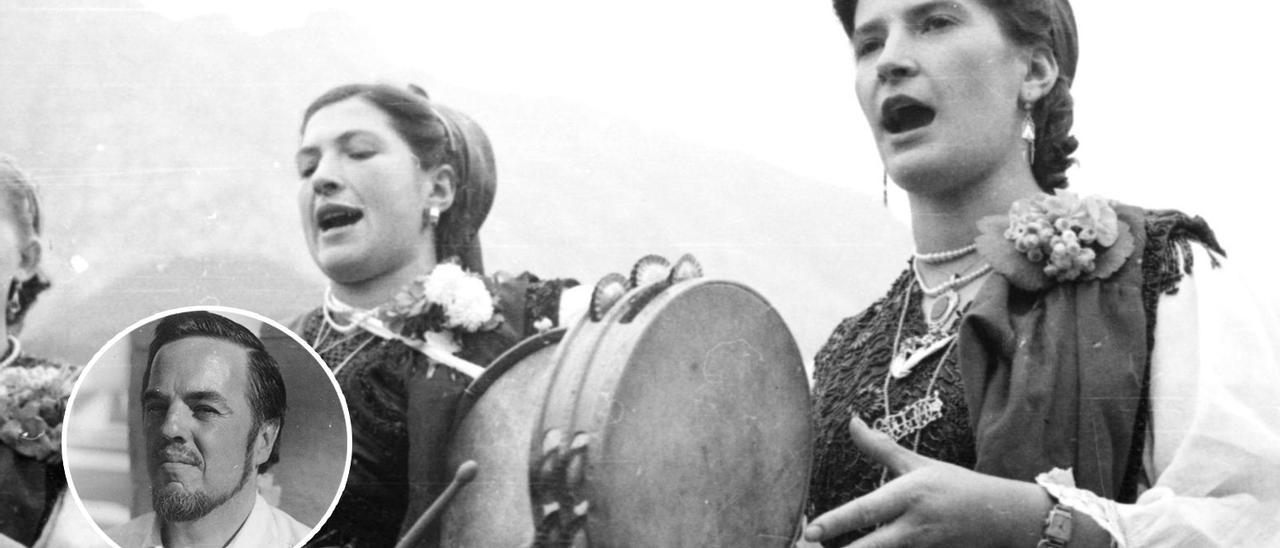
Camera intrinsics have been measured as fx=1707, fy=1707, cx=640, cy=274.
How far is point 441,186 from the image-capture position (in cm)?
320

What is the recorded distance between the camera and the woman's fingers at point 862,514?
248 centimetres

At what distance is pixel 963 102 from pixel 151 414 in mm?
1552

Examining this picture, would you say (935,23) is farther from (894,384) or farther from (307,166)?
(307,166)

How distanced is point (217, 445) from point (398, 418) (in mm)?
338

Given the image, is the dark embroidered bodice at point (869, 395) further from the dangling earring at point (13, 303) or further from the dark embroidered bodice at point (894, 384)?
the dangling earring at point (13, 303)

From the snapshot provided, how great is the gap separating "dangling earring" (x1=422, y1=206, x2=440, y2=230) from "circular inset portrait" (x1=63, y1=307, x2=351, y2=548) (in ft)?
1.06

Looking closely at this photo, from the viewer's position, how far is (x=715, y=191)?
325 centimetres

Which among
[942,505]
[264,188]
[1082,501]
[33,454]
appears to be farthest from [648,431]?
[33,454]

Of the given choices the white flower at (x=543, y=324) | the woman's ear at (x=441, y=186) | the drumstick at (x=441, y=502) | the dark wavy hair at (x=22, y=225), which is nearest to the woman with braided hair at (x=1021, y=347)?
the white flower at (x=543, y=324)

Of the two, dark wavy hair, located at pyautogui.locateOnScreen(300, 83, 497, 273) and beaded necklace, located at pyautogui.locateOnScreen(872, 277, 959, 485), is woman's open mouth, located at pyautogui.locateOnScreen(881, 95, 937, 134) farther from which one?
dark wavy hair, located at pyautogui.locateOnScreen(300, 83, 497, 273)

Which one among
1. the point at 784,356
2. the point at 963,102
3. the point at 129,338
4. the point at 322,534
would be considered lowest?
the point at 322,534

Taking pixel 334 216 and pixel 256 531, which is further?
pixel 334 216

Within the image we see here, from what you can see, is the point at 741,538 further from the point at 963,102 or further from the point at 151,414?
the point at 151,414

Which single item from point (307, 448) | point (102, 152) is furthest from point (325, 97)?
point (307, 448)
